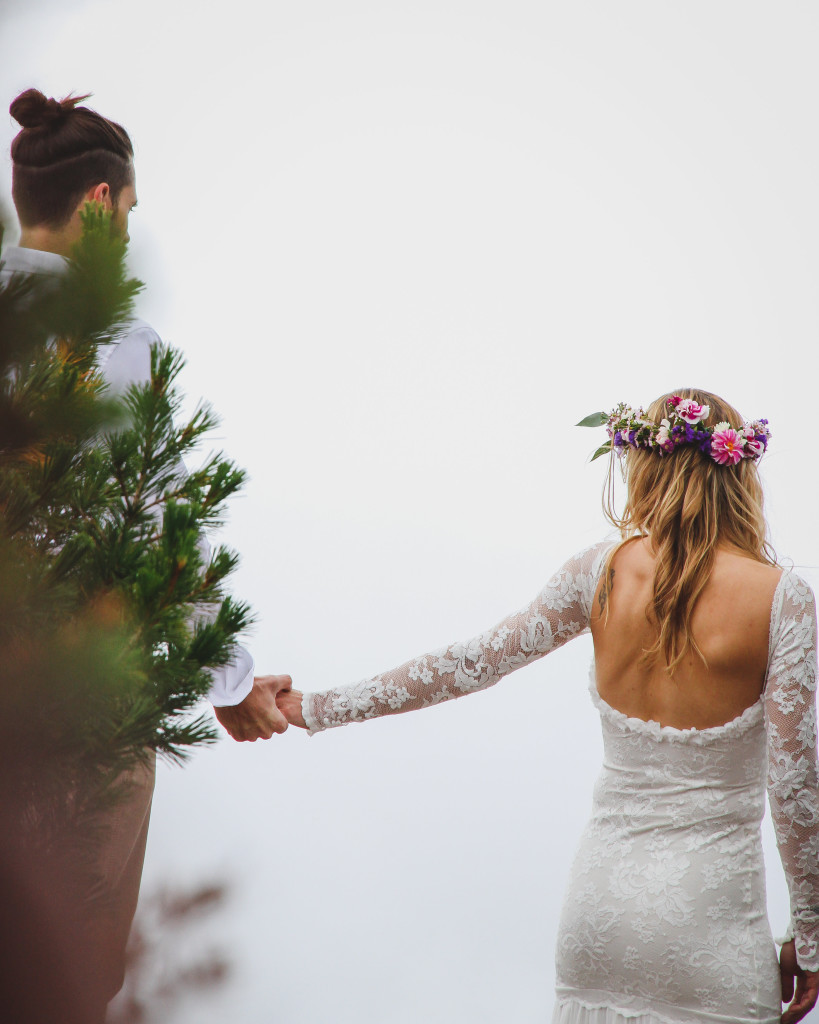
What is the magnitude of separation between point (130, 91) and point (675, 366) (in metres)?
2.59

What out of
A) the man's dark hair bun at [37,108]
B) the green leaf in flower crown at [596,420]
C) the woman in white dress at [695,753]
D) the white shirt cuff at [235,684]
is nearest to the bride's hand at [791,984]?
the woman in white dress at [695,753]

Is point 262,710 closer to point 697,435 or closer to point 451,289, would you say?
point 697,435

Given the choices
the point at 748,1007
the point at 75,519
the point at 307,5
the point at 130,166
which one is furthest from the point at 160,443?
the point at 307,5

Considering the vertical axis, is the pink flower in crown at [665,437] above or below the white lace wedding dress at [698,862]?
above

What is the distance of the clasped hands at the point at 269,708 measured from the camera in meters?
1.66

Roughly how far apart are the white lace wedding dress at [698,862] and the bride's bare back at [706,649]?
2 centimetres

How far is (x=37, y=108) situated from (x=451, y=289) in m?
3.16

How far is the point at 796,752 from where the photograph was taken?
1.18 m

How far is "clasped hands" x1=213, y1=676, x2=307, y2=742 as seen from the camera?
65.5 inches

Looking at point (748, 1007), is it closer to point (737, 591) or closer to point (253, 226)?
point (737, 591)

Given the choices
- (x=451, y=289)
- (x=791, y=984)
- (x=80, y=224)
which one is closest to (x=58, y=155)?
(x=80, y=224)

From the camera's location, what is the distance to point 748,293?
382 centimetres

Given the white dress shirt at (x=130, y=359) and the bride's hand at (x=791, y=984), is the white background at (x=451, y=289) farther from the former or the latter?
the bride's hand at (x=791, y=984)

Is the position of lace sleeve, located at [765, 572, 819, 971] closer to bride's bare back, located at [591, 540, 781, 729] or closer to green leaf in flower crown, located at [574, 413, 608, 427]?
bride's bare back, located at [591, 540, 781, 729]
